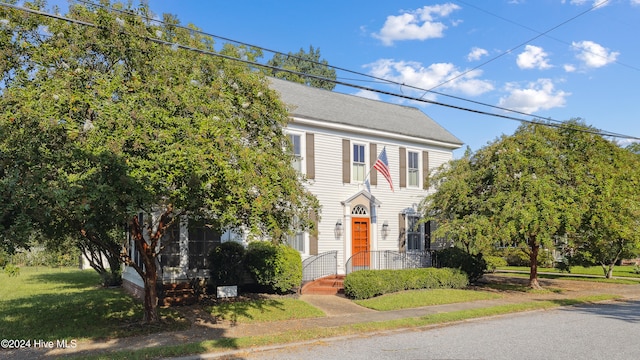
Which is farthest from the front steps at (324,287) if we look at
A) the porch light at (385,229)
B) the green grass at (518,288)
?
the green grass at (518,288)

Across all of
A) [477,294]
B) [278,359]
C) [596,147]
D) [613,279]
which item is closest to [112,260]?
[278,359]

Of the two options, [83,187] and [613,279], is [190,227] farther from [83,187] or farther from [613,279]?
[613,279]

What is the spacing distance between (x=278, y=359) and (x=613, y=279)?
21288mm

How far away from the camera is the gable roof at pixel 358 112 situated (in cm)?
1894

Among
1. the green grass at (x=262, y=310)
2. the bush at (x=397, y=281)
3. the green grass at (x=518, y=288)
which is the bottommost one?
the green grass at (x=518, y=288)

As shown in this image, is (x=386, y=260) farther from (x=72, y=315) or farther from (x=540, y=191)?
(x=72, y=315)

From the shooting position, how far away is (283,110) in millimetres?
11070

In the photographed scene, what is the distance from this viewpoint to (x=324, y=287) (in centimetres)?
1634

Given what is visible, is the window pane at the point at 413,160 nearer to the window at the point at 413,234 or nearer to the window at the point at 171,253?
the window at the point at 413,234

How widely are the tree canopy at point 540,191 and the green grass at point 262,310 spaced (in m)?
6.24

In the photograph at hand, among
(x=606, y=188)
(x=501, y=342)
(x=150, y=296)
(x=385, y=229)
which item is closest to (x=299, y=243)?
(x=385, y=229)

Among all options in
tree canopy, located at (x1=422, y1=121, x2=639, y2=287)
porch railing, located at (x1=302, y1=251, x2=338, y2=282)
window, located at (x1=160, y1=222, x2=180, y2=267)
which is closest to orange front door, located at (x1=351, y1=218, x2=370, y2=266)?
porch railing, located at (x1=302, y1=251, x2=338, y2=282)

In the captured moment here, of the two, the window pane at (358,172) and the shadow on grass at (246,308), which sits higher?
the window pane at (358,172)

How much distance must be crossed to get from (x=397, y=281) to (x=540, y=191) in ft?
18.6
